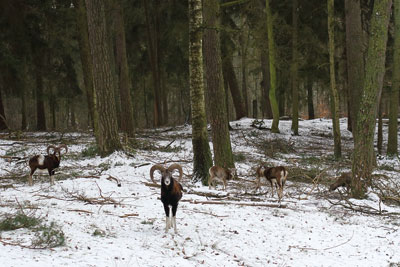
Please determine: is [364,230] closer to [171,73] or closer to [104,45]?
[104,45]

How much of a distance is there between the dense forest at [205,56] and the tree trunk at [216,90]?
0.11 ft

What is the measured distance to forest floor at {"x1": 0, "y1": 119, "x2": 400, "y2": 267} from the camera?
5.07m

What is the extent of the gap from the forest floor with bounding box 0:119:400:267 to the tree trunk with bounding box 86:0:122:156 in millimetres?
936

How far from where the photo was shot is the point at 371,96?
882 centimetres

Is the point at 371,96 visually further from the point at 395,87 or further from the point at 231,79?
the point at 231,79

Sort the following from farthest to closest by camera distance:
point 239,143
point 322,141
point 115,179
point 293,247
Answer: point 322,141
point 239,143
point 115,179
point 293,247

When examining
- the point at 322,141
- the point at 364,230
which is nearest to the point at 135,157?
the point at 364,230

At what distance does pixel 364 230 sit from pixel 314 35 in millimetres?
18617

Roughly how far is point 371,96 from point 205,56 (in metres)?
5.07

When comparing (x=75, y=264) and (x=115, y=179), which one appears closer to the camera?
(x=75, y=264)

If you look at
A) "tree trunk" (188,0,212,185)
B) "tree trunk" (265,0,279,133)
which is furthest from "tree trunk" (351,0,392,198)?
"tree trunk" (265,0,279,133)

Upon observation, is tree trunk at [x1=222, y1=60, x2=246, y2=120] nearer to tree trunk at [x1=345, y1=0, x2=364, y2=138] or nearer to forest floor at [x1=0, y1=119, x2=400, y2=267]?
tree trunk at [x1=345, y1=0, x2=364, y2=138]

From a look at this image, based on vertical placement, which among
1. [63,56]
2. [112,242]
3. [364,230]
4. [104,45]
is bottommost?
[364,230]

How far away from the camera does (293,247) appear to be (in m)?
6.14
